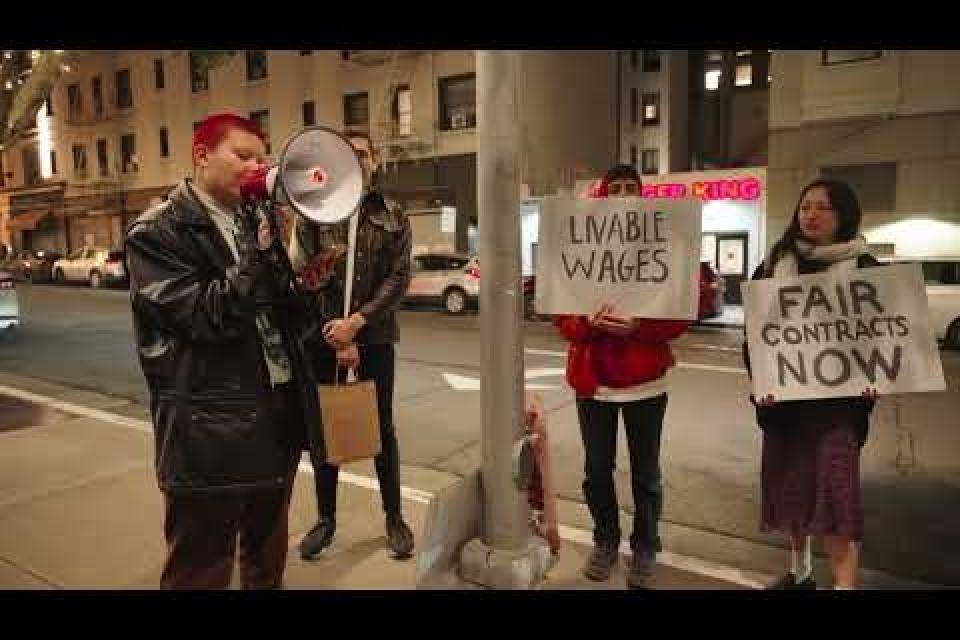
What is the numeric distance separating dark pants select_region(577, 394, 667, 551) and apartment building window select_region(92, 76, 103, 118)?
3887cm

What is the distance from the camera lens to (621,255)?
3.37 m

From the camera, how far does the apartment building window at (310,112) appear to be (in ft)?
89.0

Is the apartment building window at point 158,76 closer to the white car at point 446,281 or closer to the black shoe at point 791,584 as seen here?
the white car at point 446,281

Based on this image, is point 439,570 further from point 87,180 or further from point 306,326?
point 87,180

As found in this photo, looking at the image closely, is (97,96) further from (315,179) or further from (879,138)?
(315,179)

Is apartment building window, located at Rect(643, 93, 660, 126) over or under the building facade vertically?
over

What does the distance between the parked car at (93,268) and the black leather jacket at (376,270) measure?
23.4 meters

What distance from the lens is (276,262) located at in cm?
255

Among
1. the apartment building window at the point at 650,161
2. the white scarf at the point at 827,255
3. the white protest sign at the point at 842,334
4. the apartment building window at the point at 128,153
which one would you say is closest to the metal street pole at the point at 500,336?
the white protest sign at the point at 842,334

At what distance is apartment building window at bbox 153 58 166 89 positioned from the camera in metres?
32.6

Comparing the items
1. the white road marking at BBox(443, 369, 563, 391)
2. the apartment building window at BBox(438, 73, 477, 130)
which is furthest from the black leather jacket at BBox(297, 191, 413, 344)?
the apartment building window at BBox(438, 73, 477, 130)

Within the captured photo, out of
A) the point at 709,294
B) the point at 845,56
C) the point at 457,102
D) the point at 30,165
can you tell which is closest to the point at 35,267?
the point at 30,165

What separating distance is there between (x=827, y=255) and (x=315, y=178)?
7.02 ft

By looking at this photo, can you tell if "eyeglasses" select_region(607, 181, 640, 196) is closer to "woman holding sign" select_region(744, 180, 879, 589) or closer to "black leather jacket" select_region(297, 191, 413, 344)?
"woman holding sign" select_region(744, 180, 879, 589)
